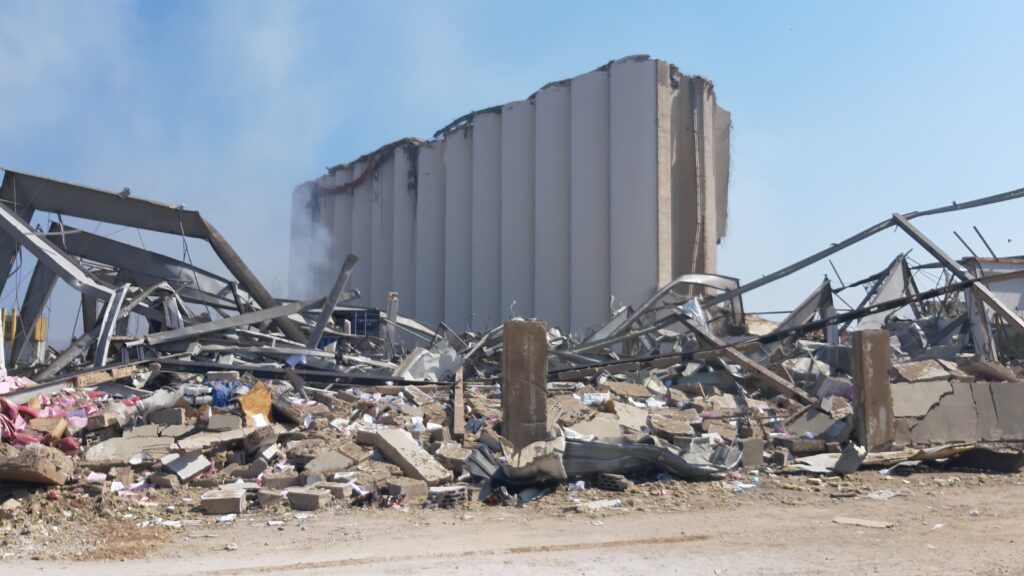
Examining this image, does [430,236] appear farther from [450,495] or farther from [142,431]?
[450,495]

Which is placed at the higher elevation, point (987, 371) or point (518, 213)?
point (518, 213)

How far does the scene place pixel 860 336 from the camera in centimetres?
804

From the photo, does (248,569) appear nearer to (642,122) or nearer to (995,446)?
(995,446)

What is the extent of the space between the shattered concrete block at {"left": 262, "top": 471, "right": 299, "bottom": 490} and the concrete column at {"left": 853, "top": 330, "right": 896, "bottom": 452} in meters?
5.42

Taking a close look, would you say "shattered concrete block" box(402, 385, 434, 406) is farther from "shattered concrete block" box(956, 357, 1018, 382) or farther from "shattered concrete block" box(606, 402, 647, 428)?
→ "shattered concrete block" box(956, 357, 1018, 382)

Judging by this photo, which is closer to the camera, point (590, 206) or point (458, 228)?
point (590, 206)

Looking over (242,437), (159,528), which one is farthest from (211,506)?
(242,437)

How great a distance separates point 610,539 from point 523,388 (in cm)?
239

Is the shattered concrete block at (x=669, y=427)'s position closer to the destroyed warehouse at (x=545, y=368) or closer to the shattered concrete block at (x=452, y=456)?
the destroyed warehouse at (x=545, y=368)

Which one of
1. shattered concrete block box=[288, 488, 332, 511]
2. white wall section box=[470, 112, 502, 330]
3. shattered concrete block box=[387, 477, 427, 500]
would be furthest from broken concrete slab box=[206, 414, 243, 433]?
white wall section box=[470, 112, 502, 330]

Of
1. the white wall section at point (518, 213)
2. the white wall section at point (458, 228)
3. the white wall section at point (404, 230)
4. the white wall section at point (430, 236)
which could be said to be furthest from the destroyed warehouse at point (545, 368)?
the white wall section at point (404, 230)

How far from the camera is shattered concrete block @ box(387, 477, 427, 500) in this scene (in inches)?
257

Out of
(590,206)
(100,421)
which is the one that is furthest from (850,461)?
(590,206)

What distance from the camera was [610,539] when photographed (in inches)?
207
